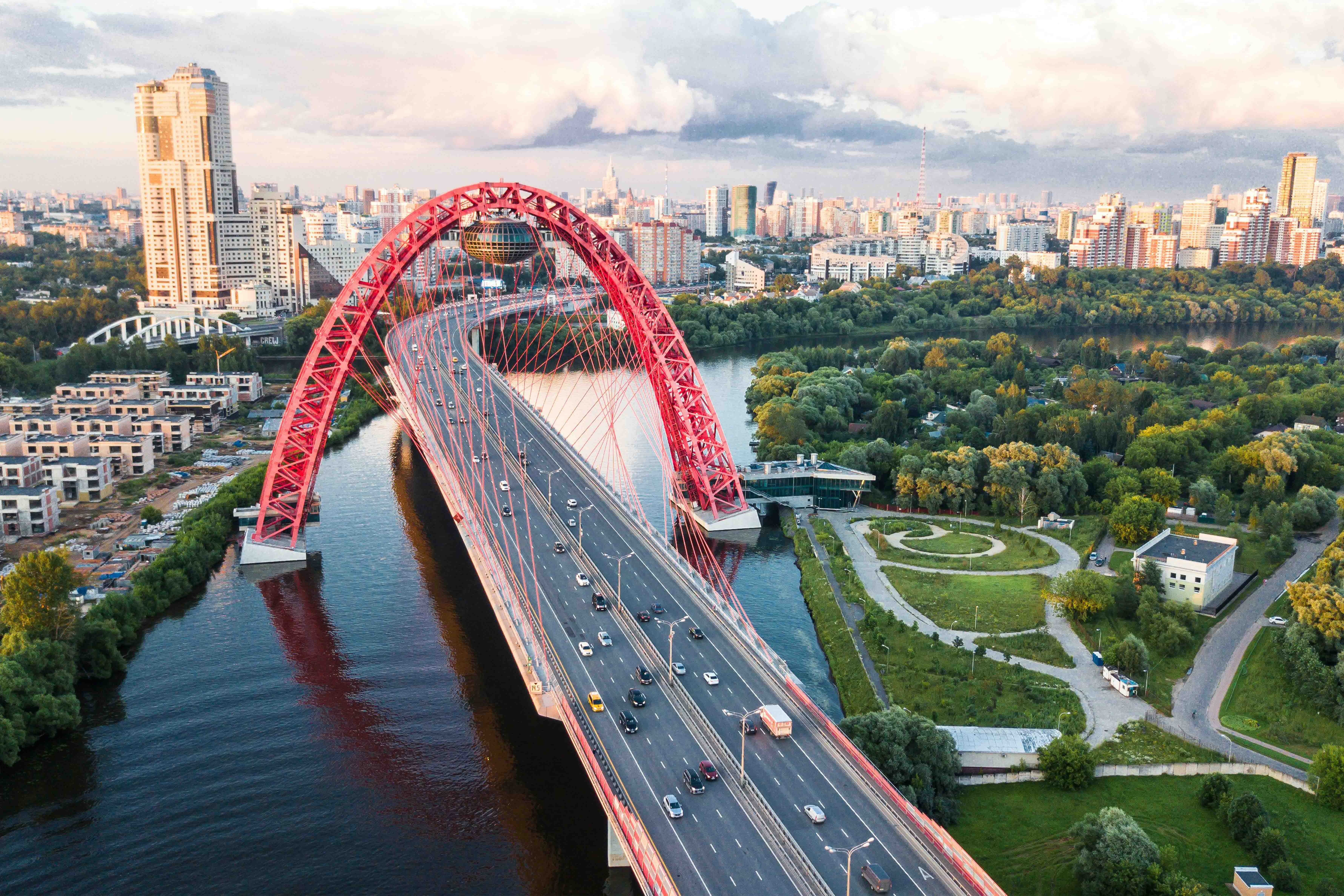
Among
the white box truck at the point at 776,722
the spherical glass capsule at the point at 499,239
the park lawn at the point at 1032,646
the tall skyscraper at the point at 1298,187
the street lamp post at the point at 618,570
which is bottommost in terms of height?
the park lawn at the point at 1032,646

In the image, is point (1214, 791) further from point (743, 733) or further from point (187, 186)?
point (187, 186)

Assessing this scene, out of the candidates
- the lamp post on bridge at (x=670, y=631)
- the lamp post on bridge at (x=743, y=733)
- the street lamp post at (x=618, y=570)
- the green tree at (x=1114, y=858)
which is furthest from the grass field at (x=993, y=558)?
the green tree at (x=1114, y=858)

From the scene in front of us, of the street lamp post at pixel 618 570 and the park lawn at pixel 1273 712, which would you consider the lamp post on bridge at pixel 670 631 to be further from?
the park lawn at pixel 1273 712

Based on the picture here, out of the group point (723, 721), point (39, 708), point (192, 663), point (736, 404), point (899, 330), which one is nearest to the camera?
point (723, 721)

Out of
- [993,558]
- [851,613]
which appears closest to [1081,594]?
[993,558]

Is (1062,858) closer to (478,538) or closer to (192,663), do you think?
(478,538)

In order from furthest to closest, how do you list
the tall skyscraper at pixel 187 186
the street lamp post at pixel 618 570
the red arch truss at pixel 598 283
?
the tall skyscraper at pixel 187 186, the red arch truss at pixel 598 283, the street lamp post at pixel 618 570

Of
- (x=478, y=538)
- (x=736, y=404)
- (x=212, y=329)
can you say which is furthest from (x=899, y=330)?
(x=478, y=538)
